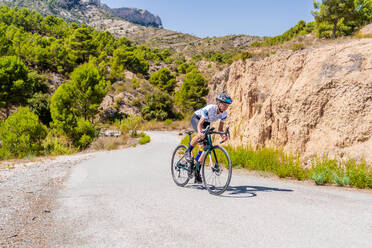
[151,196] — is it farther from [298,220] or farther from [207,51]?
[207,51]

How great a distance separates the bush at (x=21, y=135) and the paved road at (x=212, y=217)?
13249 millimetres

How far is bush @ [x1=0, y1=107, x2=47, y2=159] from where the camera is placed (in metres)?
15.0

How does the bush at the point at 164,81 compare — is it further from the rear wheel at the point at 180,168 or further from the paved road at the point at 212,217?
the paved road at the point at 212,217

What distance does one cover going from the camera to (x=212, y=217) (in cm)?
323

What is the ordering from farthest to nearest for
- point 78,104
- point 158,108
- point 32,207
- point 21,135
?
point 158,108, point 78,104, point 21,135, point 32,207

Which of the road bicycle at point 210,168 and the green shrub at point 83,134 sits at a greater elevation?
the road bicycle at point 210,168

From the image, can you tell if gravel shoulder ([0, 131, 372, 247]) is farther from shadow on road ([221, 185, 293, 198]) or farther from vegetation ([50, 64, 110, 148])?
vegetation ([50, 64, 110, 148])

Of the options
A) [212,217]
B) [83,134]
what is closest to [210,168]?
[212,217]

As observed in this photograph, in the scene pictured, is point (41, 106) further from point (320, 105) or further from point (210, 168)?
point (320, 105)

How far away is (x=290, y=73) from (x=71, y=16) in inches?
7301

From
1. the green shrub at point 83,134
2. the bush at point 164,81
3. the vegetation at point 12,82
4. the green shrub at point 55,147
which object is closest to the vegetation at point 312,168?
the green shrub at point 55,147

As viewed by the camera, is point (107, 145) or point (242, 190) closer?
point (242, 190)

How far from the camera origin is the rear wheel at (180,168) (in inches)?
203

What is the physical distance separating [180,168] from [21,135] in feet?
48.8
